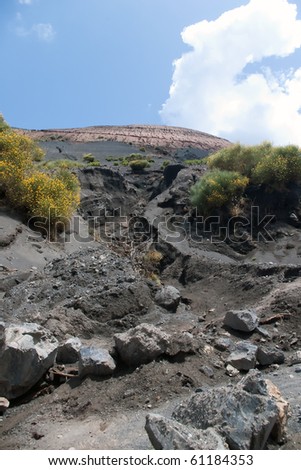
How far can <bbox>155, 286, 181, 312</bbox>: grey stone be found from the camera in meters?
8.39

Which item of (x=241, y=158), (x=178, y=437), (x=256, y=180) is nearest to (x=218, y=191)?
(x=256, y=180)

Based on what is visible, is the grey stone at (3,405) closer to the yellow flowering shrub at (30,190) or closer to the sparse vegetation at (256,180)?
the yellow flowering shrub at (30,190)

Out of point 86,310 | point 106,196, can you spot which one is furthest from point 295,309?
point 106,196

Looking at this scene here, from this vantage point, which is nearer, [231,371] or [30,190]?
[231,371]

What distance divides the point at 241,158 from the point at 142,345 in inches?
618

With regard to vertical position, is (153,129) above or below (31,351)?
above

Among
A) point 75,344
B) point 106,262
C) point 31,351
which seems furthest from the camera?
point 106,262

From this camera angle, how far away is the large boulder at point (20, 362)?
465 centimetres

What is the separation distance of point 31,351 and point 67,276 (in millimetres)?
4202

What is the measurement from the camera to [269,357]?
18.8 feet

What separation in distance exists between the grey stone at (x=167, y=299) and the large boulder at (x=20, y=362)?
3.72 meters

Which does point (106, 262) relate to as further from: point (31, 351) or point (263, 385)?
point (263, 385)

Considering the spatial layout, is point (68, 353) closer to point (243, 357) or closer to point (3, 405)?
point (3, 405)

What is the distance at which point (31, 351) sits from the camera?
473 centimetres
